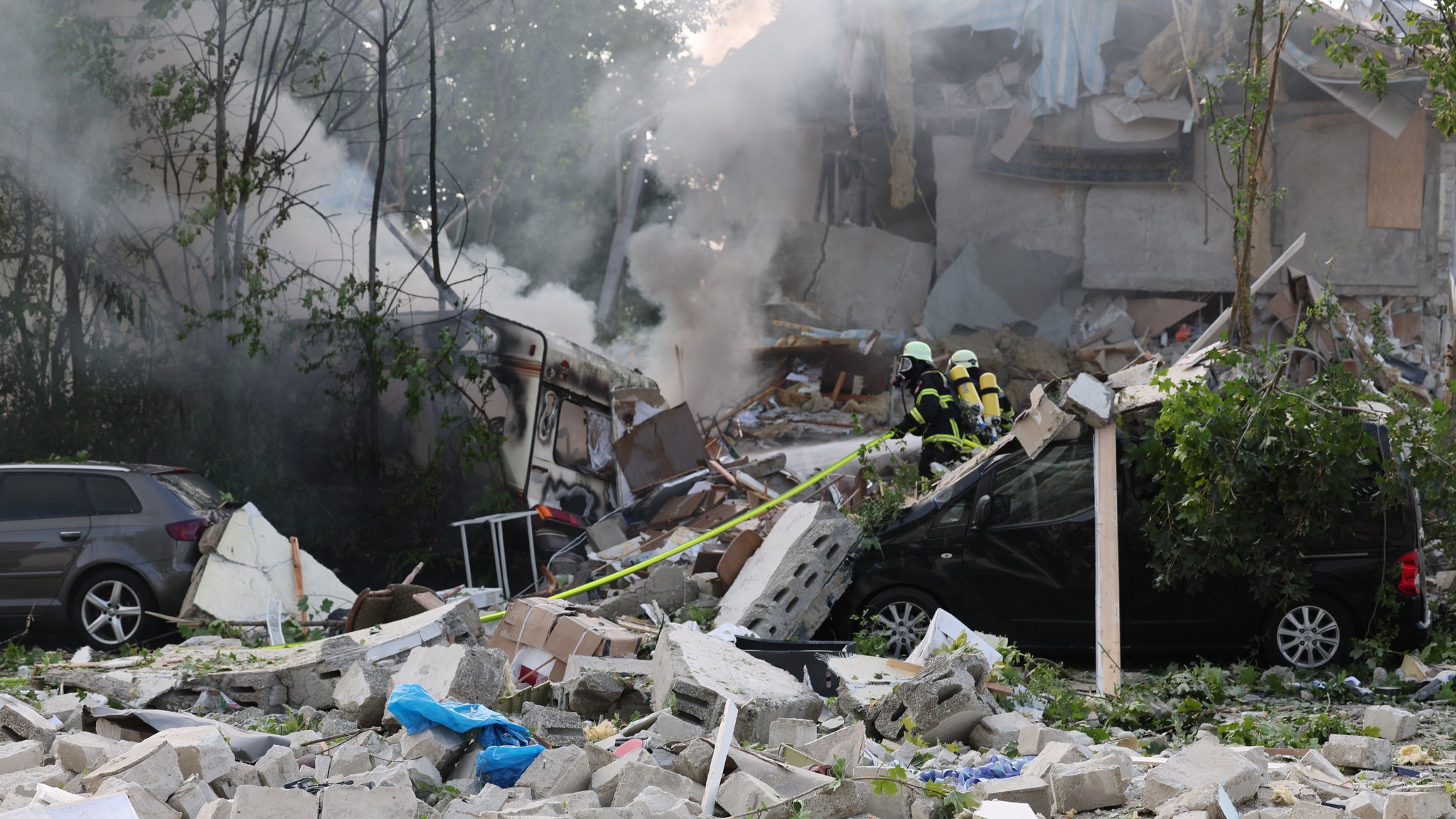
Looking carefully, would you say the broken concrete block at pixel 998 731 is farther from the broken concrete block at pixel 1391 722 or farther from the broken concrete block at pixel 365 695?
the broken concrete block at pixel 365 695

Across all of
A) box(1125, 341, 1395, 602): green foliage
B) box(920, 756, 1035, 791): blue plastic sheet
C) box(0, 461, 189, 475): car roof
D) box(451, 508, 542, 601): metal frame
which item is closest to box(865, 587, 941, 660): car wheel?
box(1125, 341, 1395, 602): green foliage

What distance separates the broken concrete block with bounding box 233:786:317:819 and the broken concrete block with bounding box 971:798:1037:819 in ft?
7.07

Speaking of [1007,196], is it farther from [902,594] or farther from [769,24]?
[902,594]

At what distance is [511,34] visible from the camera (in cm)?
2302

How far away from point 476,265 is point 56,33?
4603 mm

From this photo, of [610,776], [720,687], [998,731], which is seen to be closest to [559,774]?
[610,776]

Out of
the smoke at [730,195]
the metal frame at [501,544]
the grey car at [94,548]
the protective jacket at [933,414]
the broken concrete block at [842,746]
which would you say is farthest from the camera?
the smoke at [730,195]

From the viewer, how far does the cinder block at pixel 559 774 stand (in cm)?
450

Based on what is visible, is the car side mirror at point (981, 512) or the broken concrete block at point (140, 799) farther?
the car side mirror at point (981, 512)

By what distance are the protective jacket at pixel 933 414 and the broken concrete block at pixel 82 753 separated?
5632mm

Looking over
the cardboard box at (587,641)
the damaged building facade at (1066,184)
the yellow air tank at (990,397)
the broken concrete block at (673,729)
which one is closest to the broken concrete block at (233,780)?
the broken concrete block at (673,729)

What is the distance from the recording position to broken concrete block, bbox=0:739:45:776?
473cm

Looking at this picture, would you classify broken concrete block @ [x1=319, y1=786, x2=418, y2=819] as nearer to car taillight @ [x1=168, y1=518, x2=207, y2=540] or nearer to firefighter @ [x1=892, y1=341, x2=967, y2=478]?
firefighter @ [x1=892, y1=341, x2=967, y2=478]

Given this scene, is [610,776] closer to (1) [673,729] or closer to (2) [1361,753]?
(1) [673,729]
